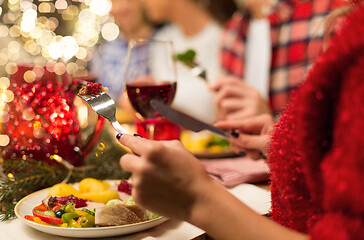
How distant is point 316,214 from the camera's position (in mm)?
502

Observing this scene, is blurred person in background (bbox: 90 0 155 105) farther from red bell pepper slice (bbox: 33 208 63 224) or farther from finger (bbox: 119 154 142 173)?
finger (bbox: 119 154 142 173)

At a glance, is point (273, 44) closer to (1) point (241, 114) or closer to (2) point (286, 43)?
(2) point (286, 43)

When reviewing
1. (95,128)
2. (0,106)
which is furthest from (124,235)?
(0,106)

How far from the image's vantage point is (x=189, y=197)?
46cm

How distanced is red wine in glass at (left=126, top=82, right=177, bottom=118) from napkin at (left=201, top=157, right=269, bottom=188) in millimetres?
210

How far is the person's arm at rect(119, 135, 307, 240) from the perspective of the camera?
45 centimetres

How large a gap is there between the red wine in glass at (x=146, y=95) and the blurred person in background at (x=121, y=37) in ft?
7.54

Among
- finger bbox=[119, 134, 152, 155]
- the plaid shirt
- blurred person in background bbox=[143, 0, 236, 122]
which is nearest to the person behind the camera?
finger bbox=[119, 134, 152, 155]

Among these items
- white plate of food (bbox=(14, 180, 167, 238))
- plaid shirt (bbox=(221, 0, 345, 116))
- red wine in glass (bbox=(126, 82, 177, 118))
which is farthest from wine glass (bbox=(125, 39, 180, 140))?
plaid shirt (bbox=(221, 0, 345, 116))

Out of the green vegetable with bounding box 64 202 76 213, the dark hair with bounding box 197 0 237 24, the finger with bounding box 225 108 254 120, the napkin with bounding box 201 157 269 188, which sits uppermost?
the dark hair with bounding box 197 0 237 24

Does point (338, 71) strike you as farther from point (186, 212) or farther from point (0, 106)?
point (0, 106)

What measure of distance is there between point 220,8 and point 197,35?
29cm

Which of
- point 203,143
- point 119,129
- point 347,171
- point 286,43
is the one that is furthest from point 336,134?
point 286,43

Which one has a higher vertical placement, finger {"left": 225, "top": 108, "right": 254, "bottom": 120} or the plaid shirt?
the plaid shirt
